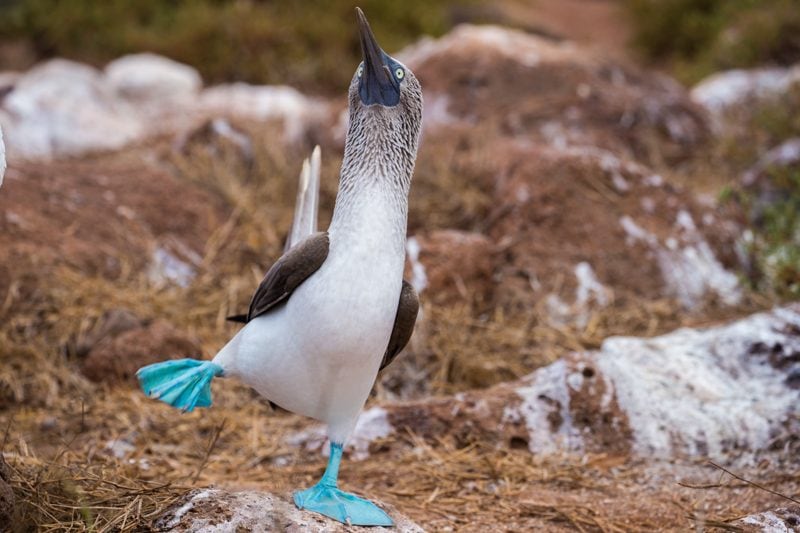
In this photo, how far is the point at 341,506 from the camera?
103 inches

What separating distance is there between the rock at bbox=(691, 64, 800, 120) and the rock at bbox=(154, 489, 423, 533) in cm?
581

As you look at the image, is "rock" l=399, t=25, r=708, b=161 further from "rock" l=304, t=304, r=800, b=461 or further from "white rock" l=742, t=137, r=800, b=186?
"rock" l=304, t=304, r=800, b=461

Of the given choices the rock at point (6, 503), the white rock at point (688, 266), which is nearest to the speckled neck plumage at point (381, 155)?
the rock at point (6, 503)

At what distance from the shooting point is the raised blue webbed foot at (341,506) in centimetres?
259

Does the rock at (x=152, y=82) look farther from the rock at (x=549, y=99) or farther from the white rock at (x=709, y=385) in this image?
the white rock at (x=709, y=385)

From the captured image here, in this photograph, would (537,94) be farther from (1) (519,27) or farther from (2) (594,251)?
(1) (519,27)

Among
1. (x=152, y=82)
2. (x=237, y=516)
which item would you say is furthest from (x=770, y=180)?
(x=152, y=82)

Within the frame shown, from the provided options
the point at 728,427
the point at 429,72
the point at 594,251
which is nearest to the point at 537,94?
the point at 429,72

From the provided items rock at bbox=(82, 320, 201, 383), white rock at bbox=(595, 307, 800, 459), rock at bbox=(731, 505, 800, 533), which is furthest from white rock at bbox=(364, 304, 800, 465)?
rock at bbox=(82, 320, 201, 383)

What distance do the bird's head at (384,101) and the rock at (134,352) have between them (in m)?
1.74

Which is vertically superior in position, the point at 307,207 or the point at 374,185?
the point at 374,185

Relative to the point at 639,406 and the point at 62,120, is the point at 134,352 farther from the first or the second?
the point at 62,120

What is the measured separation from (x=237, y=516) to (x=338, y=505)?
285 millimetres

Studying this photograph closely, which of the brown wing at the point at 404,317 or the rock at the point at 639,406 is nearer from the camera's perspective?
the brown wing at the point at 404,317
